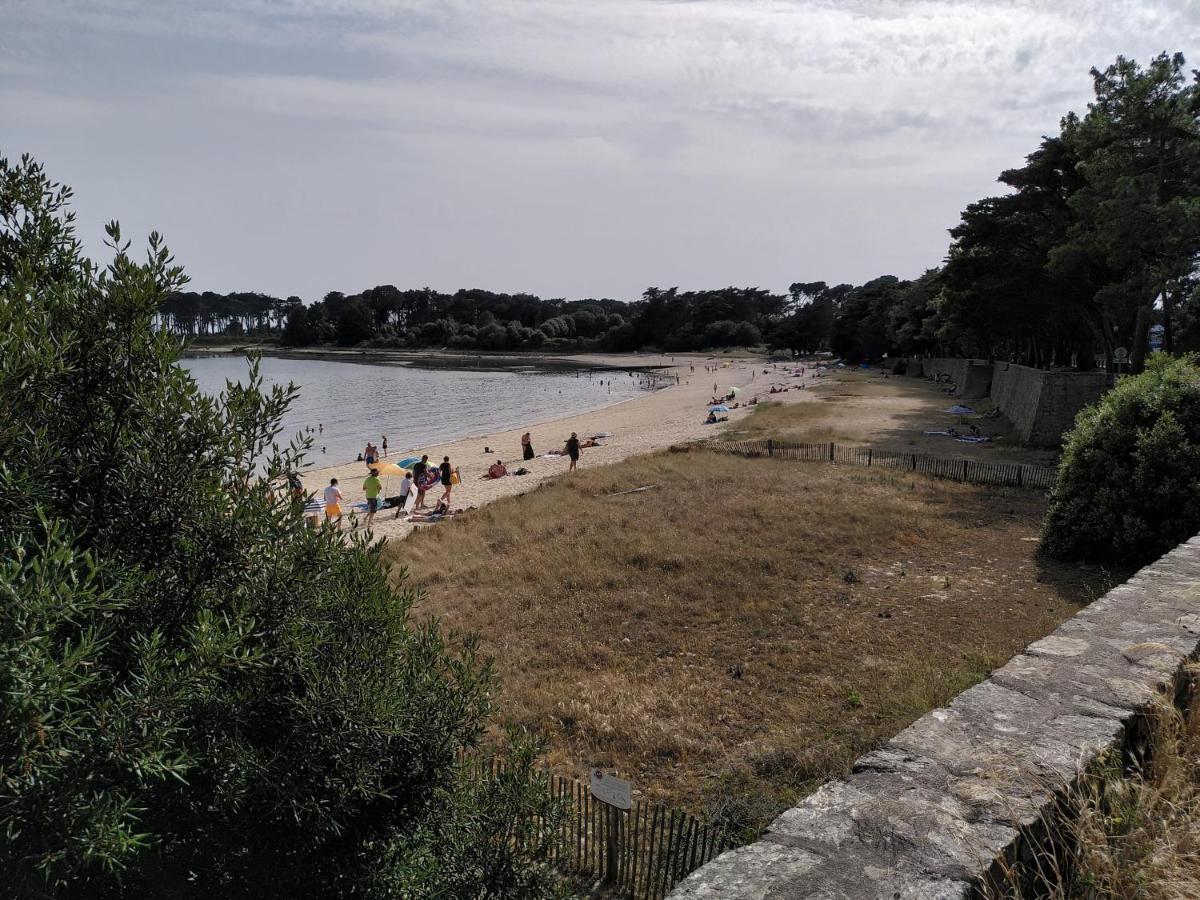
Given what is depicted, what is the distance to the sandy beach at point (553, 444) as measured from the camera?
27438 millimetres

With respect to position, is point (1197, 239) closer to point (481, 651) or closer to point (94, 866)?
point (481, 651)

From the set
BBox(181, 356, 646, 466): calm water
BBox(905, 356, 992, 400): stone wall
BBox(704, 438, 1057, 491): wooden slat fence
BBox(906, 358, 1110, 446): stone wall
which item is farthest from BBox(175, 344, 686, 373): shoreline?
BBox(704, 438, 1057, 491): wooden slat fence

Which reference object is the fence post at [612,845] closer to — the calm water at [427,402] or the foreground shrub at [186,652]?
the foreground shrub at [186,652]

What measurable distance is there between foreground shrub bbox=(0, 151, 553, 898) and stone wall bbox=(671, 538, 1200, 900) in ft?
6.03

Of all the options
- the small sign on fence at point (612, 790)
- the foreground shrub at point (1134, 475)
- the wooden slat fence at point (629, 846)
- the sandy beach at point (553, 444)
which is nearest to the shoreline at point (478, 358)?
the sandy beach at point (553, 444)

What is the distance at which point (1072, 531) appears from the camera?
13.4m

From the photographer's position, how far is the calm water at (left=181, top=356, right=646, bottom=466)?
48.0 meters

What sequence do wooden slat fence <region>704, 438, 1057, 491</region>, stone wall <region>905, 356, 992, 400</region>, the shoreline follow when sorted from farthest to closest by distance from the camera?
1. the shoreline
2. stone wall <region>905, 356, 992, 400</region>
3. wooden slat fence <region>704, 438, 1057, 491</region>

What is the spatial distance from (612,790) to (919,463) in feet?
64.8

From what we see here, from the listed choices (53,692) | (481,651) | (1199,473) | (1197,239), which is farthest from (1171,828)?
(1197,239)

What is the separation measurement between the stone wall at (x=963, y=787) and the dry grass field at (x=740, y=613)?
295 cm

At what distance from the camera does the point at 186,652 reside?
320cm

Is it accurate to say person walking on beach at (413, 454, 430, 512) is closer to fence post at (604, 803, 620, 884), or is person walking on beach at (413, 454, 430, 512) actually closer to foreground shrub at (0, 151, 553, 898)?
fence post at (604, 803, 620, 884)

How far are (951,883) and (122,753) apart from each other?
297 centimetres
